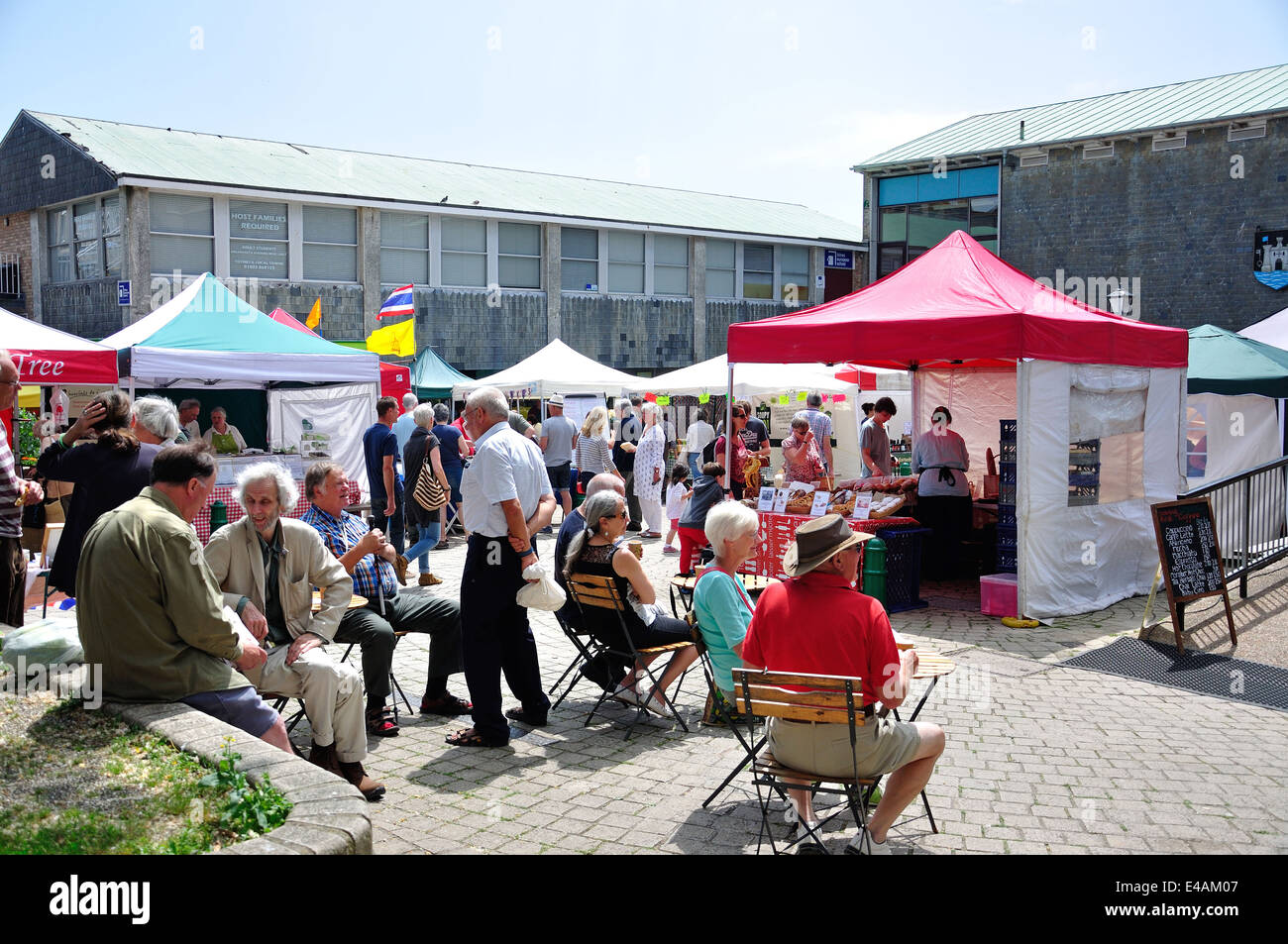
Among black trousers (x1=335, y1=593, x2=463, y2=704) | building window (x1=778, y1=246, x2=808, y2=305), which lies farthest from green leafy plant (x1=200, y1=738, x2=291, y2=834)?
building window (x1=778, y1=246, x2=808, y2=305)

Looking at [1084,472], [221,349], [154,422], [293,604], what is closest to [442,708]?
[293,604]

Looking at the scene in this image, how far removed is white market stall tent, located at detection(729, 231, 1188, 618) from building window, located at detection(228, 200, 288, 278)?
55.0 feet

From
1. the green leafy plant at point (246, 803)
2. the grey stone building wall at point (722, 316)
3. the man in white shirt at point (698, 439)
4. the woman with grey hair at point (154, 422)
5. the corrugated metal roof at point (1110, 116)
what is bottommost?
the green leafy plant at point (246, 803)

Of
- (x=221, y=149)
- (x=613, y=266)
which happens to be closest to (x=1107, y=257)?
(x=613, y=266)

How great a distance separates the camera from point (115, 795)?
3.79 meters

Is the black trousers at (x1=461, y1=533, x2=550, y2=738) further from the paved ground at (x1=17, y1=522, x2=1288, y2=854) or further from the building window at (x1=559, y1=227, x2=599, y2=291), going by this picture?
the building window at (x1=559, y1=227, x2=599, y2=291)

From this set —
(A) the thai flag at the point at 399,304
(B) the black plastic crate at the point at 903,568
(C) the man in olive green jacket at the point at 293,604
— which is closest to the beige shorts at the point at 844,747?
(C) the man in olive green jacket at the point at 293,604

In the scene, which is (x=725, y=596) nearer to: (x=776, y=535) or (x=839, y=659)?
(x=839, y=659)

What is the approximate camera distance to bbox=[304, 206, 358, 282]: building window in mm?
24500

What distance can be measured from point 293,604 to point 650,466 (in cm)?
904

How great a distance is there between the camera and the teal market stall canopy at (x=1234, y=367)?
44.0ft

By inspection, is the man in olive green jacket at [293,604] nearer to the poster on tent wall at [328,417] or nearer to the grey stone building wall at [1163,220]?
the poster on tent wall at [328,417]

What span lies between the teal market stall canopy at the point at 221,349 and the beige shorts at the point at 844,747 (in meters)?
9.13

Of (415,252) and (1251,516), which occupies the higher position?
(415,252)
